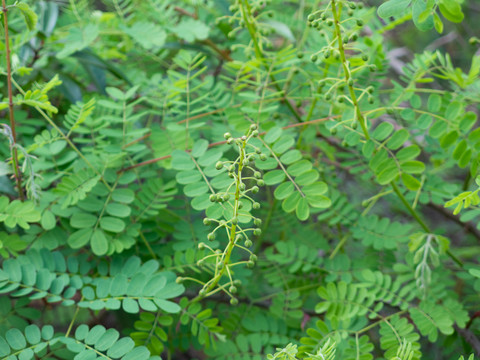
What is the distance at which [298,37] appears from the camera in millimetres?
1604

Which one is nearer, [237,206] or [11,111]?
[237,206]

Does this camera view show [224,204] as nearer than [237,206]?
No

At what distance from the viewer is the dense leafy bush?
92cm

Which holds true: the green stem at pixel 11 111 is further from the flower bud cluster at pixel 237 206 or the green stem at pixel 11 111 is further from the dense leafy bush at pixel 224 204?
the flower bud cluster at pixel 237 206

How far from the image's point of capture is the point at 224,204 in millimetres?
906

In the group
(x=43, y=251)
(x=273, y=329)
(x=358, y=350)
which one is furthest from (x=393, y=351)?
(x=43, y=251)

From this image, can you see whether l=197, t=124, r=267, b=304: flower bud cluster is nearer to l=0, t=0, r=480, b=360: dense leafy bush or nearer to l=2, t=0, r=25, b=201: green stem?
l=0, t=0, r=480, b=360: dense leafy bush

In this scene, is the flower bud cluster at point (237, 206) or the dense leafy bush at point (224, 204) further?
the dense leafy bush at point (224, 204)

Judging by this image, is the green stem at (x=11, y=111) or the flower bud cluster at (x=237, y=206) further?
the green stem at (x=11, y=111)

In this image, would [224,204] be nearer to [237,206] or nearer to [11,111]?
[237,206]

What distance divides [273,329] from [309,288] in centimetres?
17

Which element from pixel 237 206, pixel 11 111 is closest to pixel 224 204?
pixel 237 206

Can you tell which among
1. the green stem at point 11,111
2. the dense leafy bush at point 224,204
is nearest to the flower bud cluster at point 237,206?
the dense leafy bush at point 224,204

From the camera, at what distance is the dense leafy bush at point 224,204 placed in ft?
3.03
